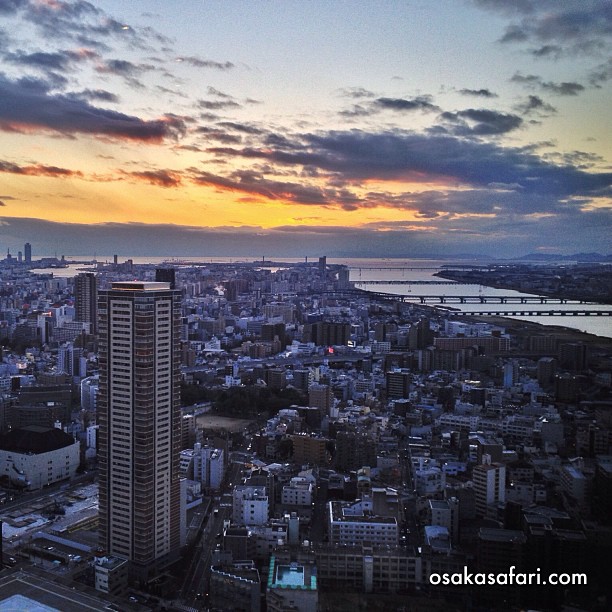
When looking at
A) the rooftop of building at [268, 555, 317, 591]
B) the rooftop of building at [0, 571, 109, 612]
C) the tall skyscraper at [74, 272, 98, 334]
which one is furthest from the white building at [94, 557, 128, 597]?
the tall skyscraper at [74, 272, 98, 334]

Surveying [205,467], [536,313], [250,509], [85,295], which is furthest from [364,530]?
[85,295]

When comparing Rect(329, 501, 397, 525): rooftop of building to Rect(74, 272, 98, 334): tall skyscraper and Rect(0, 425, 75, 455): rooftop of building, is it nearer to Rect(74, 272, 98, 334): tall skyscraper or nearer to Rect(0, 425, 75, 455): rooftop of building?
Rect(0, 425, 75, 455): rooftop of building

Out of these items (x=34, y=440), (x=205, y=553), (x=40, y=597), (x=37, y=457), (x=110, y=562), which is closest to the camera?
(x=40, y=597)

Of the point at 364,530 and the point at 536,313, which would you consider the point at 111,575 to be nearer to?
the point at 364,530

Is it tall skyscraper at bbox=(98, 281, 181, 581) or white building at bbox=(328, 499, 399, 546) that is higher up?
tall skyscraper at bbox=(98, 281, 181, 581)

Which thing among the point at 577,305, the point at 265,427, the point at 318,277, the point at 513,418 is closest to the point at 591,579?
the point at 577,305

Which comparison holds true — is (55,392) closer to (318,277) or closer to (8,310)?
(8,310)
